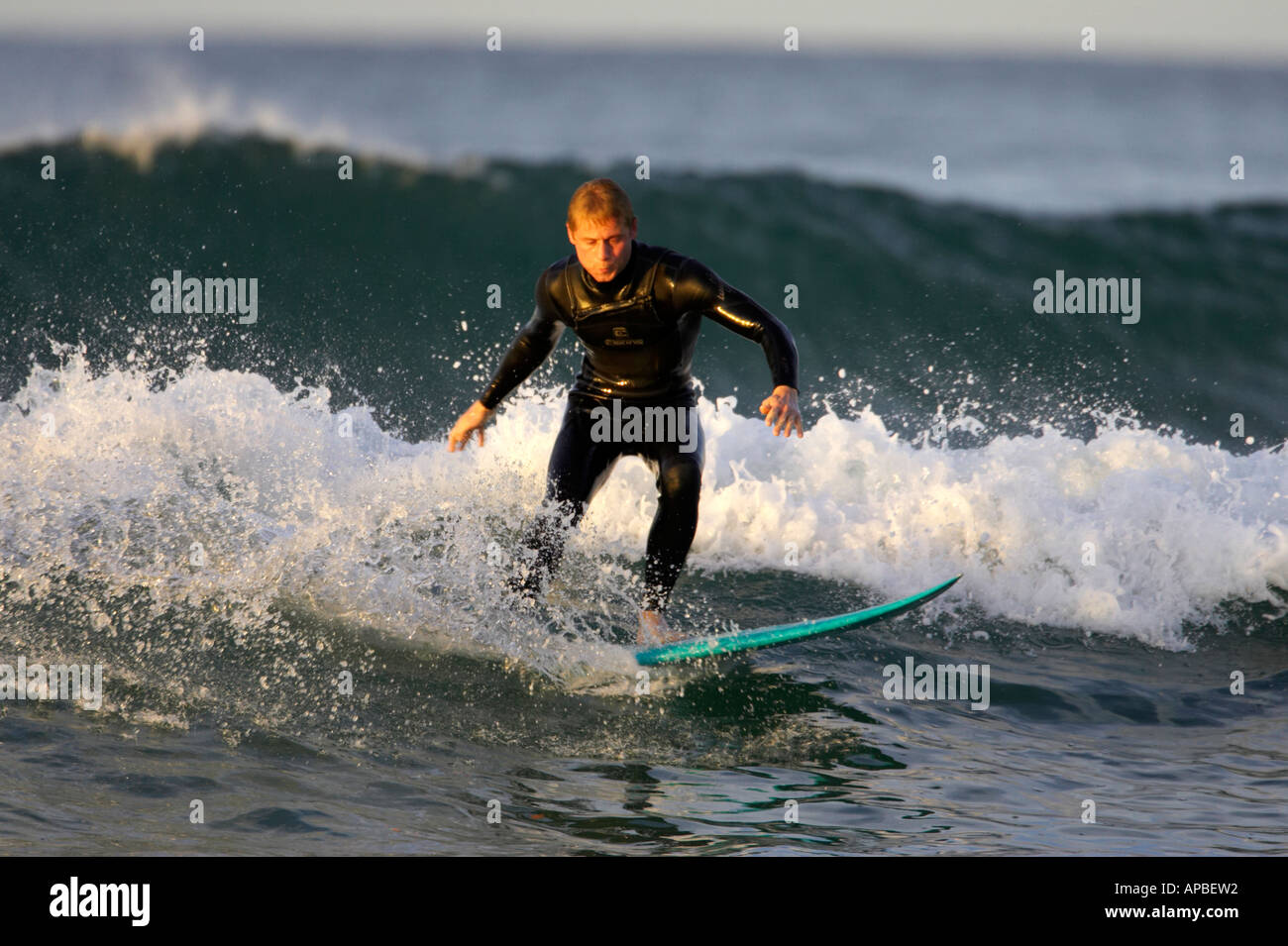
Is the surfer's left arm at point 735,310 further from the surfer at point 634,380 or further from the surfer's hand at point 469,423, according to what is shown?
the surfer's hand at point 469,423

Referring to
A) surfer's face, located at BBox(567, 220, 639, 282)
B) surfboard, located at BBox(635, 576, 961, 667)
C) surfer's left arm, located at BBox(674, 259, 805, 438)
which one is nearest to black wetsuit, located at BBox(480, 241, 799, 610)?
surfer's left arm, located at BBox(674, 259, 805, 438)

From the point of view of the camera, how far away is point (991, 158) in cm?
2523

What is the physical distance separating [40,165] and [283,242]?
3.60 metres

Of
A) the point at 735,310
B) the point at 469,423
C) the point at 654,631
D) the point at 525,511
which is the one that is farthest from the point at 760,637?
the point at 525,511

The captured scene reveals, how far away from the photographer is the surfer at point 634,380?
16.6 ft

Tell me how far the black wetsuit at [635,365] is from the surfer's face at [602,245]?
11 cm

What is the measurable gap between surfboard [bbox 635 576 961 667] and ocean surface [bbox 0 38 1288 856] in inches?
5.7

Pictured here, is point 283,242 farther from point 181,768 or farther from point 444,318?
point 181,768

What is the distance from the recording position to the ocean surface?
437cm

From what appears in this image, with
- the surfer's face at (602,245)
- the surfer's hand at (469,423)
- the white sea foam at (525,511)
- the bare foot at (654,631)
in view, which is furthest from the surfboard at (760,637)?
the surfer's face at (602,245)

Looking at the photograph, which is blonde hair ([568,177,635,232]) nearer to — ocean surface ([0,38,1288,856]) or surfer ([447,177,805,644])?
surfer ([447,177,805,644])

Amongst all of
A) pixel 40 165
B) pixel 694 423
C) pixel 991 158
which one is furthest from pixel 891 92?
pixel 694 423

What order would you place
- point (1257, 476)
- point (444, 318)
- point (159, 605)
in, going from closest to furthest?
point (159, 605) → point (1257, 476) → point (444, 318)

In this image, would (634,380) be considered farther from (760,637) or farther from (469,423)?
(760,637)
